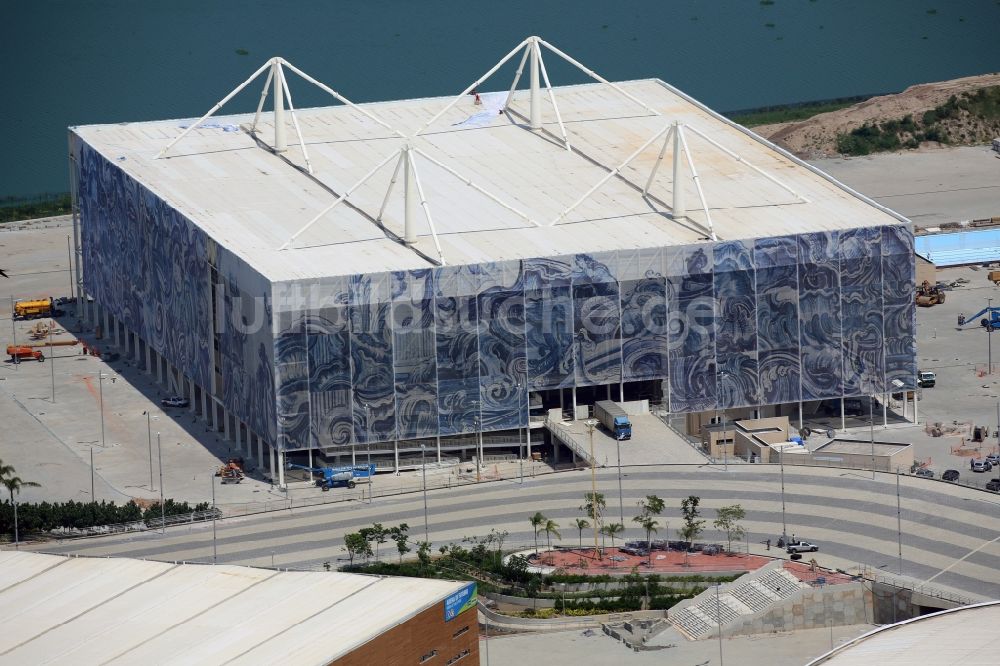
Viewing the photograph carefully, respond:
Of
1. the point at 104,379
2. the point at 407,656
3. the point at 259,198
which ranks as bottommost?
the point at 407,656

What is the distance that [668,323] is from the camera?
178 metres

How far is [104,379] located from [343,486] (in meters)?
35.6

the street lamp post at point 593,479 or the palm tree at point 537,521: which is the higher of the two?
the street lamp post at point 593,479

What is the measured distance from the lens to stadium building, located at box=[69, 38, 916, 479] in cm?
17175

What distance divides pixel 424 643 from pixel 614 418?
5714 cm

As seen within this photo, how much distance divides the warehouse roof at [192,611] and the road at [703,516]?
→ 2635cm

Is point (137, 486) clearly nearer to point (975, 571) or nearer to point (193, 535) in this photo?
point (193, 535)

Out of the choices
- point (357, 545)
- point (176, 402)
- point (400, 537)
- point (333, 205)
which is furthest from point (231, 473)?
point (357, 545)

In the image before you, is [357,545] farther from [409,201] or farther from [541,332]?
[409,201]

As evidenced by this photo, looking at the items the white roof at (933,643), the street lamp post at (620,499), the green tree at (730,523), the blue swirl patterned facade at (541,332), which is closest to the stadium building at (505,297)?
the blue swirl patterned facade at (541,332)

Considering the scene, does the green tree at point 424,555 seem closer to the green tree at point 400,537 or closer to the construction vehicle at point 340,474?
the green tree at point 400,537

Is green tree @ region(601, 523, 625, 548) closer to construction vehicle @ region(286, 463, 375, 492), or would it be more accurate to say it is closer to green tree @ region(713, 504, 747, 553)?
green tree @ region(713, 504, 747, 553)

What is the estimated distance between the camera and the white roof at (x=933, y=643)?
122250 millimetres

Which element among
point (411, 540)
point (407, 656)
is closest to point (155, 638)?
point (407, 656)
